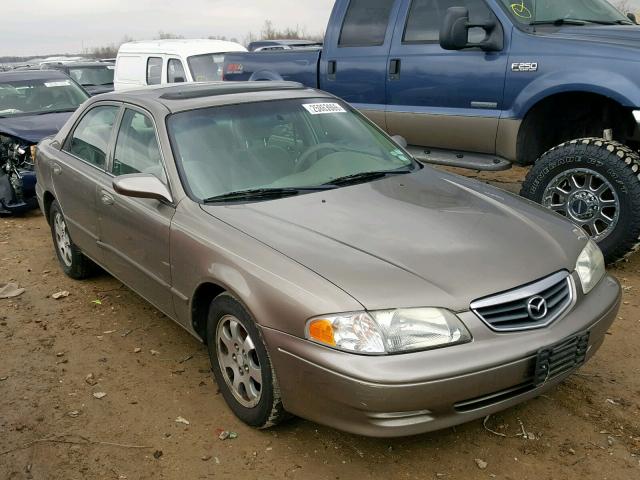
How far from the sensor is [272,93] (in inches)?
162

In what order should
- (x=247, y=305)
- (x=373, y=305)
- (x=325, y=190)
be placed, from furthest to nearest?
(x=325, y=190) < (x=247, y=305) < (x=373, y=305)

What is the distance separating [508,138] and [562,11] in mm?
1303

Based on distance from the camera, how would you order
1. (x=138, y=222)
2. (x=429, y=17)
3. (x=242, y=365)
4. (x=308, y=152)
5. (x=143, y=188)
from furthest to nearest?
(x=429, y=17), (x=308, y=152), (x=138, y=222), (x=143, y=188), (x=242, y=365)

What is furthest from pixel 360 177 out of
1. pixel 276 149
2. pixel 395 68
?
pixel 395 68

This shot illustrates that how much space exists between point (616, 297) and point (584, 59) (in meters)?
2.55

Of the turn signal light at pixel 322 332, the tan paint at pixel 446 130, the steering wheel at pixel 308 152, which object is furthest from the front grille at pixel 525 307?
the tan paint at pixel 446 130

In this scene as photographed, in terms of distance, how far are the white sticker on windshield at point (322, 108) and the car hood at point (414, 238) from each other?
77 centimetres

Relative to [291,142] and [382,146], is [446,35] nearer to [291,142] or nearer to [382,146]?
[382,146]

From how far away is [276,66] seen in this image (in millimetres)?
7273

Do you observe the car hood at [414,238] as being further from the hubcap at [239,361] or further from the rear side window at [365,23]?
the rear side window at [365,23]

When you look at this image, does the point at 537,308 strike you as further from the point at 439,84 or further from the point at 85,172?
the point at 439,84

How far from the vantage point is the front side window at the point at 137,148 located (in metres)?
3.69

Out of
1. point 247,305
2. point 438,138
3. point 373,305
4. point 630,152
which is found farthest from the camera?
point 438,138

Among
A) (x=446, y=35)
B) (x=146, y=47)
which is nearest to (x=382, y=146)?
(x=446, y=35)
